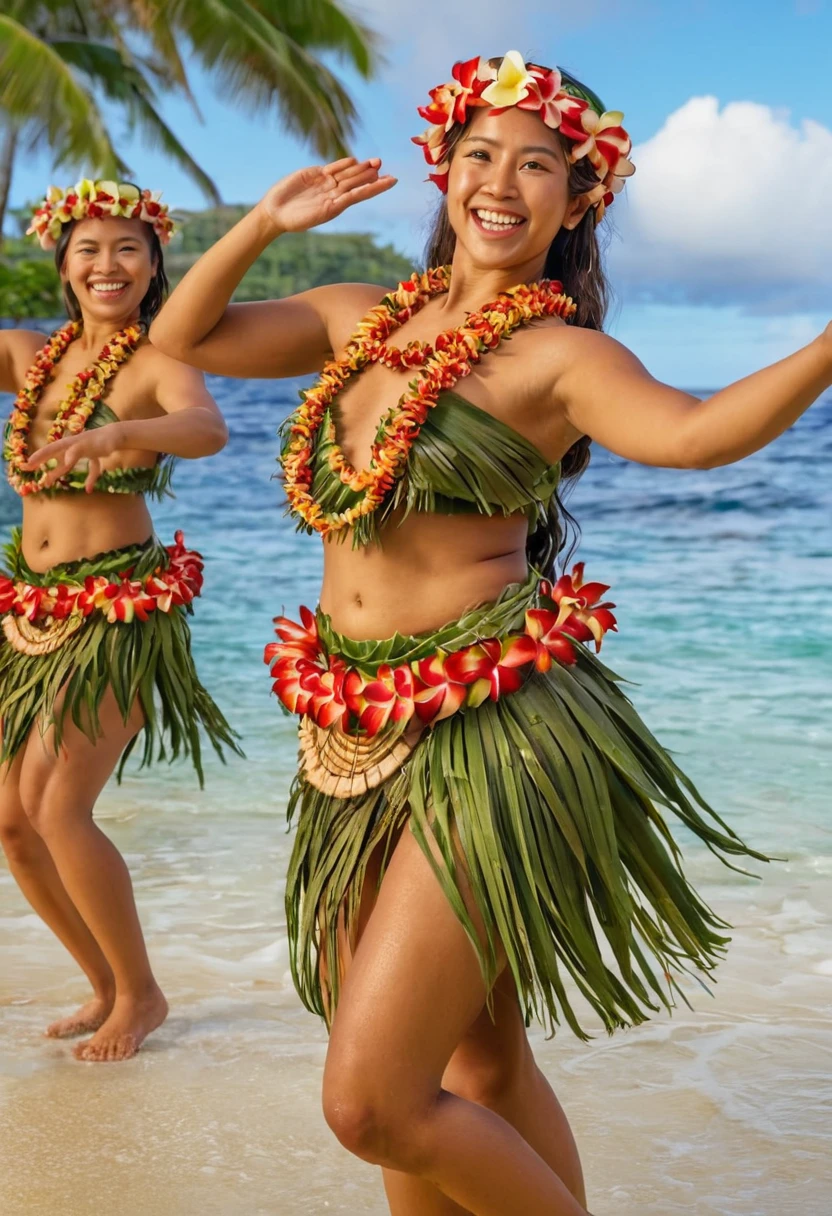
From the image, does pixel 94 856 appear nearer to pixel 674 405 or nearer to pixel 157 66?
pixel 674 405

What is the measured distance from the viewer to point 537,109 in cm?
214

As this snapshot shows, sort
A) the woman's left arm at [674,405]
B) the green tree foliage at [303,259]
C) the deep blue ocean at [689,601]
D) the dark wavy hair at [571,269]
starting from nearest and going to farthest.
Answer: the woman's left arm at [674,405] < the dark wavy hair at [571,269] < the deep blue ocean at [689,601] < the green tree foliage at [303,259]

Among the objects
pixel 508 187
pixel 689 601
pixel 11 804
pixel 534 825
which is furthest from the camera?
pixel 689 601

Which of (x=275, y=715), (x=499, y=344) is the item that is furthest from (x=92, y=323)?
(x=275, y=715)

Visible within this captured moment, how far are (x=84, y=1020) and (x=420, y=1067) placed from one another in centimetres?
175

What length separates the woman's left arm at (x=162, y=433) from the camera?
102 inches

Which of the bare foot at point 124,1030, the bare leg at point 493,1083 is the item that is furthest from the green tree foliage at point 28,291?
the bare leg at point 493,1083

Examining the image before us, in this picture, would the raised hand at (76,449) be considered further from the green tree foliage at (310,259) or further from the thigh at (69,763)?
the green tree foliage at (310,259)

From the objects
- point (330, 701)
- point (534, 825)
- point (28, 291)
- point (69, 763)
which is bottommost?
point (69, 763)

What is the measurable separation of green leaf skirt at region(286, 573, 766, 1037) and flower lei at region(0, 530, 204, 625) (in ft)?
4.05

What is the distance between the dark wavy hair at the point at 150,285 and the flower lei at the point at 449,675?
5.23 ft

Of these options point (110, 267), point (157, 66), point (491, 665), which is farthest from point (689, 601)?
point (157, 66)

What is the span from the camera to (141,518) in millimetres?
3471

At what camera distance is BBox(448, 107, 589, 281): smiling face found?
7.01 feet
